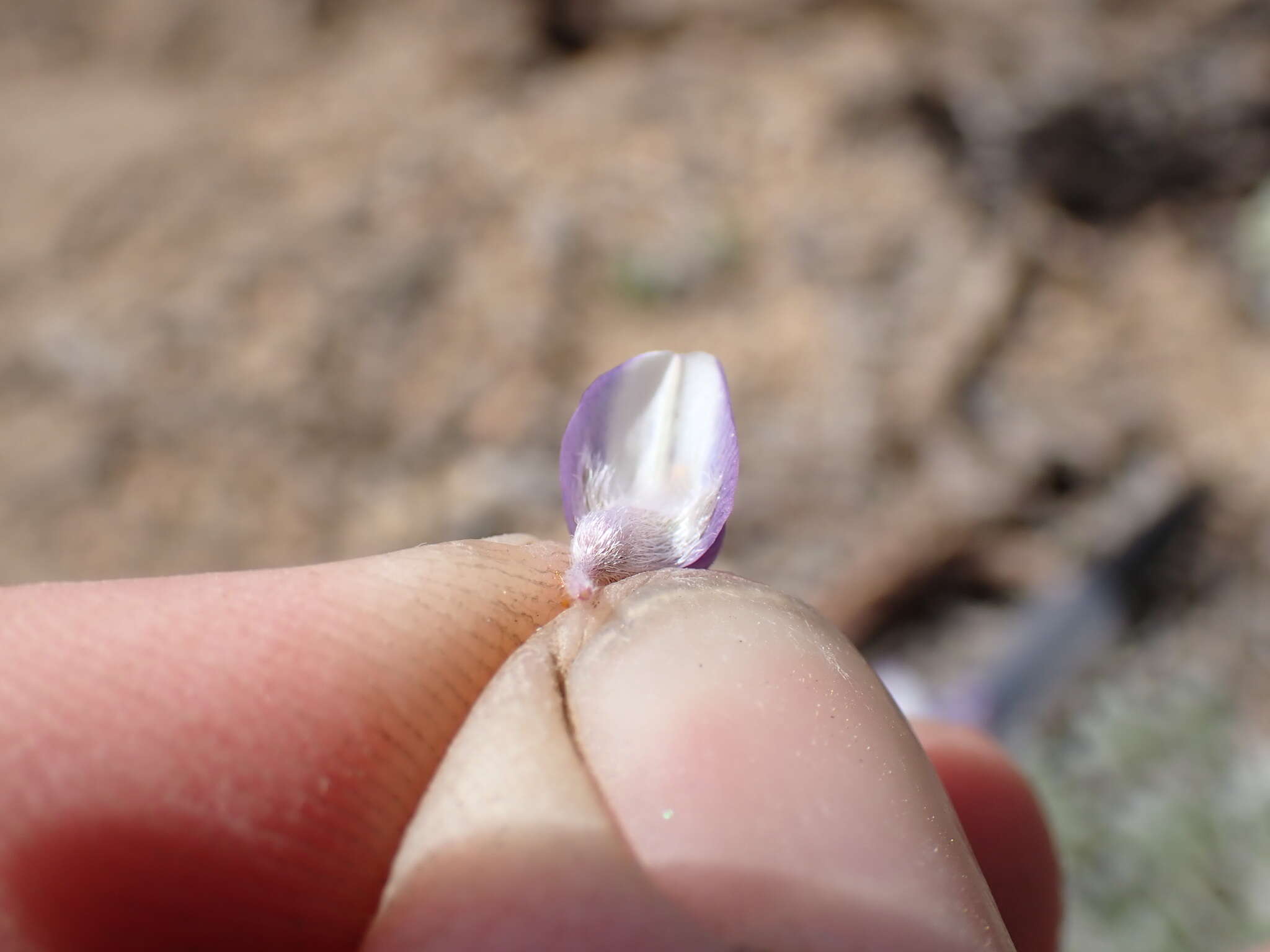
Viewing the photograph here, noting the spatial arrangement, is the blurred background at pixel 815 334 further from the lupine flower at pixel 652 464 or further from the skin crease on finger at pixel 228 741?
the skin crease on finger at pixel 228 741

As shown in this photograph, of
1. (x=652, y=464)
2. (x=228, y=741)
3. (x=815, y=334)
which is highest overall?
(x=652, y=464)

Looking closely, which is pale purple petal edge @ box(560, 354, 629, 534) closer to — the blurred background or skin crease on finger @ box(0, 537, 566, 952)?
skin crease on finger @ box(0, 537, 566, 952)

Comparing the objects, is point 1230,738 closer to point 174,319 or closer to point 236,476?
point 236,476

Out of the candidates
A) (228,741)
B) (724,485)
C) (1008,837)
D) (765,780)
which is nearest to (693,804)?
(765,780)

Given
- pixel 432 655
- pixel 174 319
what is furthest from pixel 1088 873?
pixel 174 319

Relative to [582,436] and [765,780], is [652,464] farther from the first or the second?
[765,780]

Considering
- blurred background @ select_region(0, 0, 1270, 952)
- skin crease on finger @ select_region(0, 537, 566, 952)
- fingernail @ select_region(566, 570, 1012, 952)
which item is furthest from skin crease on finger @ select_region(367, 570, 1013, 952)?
blurred background @ select_region(0, 0, 1270, 952)

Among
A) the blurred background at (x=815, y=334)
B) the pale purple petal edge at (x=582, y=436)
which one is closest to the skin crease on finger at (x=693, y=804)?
the pale purple petal edge at (x=582, y=436)
